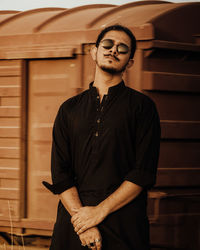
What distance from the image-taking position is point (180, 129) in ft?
14.1

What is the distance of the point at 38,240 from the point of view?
15.5ft

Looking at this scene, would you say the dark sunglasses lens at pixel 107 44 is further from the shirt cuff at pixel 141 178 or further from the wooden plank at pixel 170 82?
the wooden plank at pixel 170 82

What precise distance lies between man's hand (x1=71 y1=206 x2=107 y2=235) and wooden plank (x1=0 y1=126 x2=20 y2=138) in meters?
2.56

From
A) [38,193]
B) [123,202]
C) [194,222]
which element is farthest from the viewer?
[38,193]

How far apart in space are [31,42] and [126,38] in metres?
2.50

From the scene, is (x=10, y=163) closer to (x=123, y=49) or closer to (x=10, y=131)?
(x=10, y=131)

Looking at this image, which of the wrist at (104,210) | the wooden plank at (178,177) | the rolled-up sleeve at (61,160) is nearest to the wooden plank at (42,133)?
the wooden plank at (178,177)

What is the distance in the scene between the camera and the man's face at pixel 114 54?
2271 millimetres

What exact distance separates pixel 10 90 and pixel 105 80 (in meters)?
2.54

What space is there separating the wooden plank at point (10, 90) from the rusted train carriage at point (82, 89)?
1 cm

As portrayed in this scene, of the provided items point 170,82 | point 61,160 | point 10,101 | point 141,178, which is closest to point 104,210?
point 141,178

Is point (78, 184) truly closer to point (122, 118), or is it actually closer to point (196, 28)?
point (122, 118)

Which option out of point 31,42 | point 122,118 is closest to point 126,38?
point 122,118

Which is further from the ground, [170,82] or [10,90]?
[170,82]
